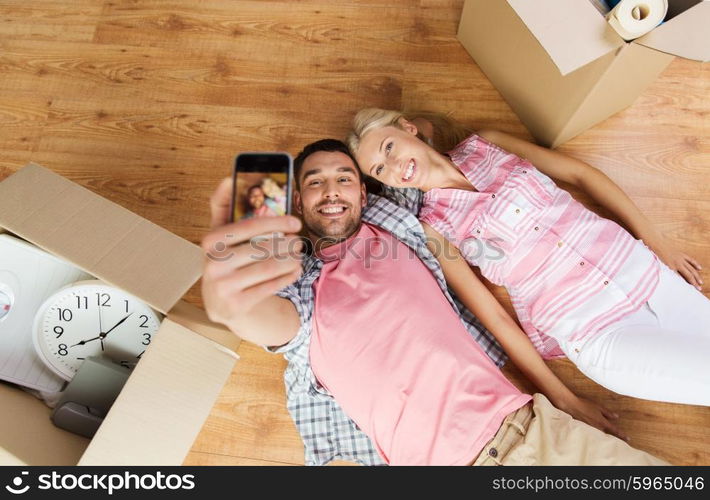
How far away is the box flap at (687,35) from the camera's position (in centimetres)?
99

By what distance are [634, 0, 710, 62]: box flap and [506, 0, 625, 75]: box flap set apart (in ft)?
0.21

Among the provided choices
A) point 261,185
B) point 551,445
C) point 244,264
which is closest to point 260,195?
point 261,185

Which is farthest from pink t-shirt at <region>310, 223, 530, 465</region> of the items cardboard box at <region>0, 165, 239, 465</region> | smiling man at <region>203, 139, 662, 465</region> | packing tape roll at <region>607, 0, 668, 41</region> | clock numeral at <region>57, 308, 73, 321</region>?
packing tape roll at <region>607, 0, 668, 41</region>

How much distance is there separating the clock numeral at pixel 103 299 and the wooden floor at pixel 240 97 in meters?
0.39

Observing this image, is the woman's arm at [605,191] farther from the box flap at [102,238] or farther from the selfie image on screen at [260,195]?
the box flap at [102,238]

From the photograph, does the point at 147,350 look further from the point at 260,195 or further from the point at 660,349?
the point at 660,349

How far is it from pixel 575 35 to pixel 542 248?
461 mm

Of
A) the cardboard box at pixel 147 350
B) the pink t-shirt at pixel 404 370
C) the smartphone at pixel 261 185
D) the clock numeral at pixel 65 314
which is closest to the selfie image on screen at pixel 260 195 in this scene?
the smartphone at pixel 261 185

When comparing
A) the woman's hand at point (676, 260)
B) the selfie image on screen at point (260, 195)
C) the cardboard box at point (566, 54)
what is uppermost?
the cardboard box at point (566, 54)

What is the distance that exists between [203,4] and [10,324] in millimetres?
1148

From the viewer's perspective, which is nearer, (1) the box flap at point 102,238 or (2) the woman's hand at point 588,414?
(1) the box flap at point 102,238

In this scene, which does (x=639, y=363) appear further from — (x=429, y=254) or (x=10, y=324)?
(x=10, y=324)

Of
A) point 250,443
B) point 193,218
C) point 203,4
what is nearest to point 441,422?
point 250,443
